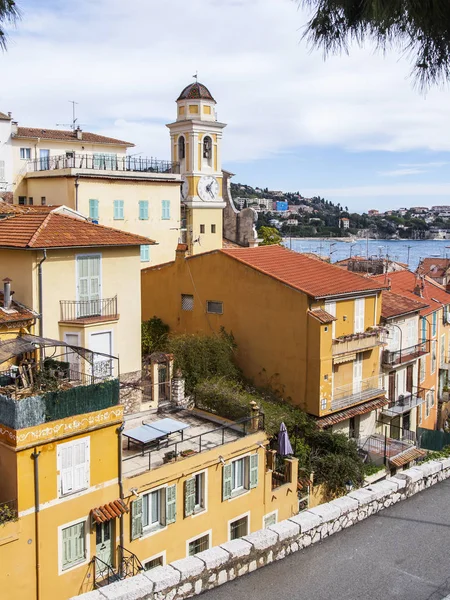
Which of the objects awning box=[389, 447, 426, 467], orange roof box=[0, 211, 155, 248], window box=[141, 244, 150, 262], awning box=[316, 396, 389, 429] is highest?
orange roof box=[0, 211, 155, 248]

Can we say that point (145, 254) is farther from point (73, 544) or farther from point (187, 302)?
point (73, 544)

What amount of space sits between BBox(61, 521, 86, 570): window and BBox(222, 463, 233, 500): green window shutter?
4.59 meters

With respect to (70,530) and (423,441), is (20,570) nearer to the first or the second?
(70,530)

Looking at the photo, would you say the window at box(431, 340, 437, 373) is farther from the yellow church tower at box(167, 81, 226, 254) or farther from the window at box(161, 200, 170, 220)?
the window at box(161, 200, 170, 220)

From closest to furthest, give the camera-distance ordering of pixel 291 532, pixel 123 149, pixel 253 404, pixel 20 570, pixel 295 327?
pixel 291 532 < pixel 20 570 < pixel 253 404 < pixel 295 327 < pixel 123 149

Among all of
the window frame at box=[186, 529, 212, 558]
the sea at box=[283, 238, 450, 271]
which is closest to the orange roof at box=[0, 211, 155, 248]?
the window frame at box=[186, 529, 212, 558]

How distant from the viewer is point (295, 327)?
83.4 feet

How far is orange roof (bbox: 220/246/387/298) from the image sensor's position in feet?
85.1

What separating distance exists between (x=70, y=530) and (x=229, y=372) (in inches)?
455

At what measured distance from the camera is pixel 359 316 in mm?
27891

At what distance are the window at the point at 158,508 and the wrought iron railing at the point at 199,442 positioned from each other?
718 mm

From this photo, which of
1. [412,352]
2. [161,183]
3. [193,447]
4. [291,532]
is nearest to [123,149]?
[161,183]

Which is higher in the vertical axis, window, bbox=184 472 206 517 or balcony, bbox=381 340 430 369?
balcony, bbox=381 340 430 369

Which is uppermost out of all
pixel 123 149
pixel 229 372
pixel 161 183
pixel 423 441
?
pixel 123 149
